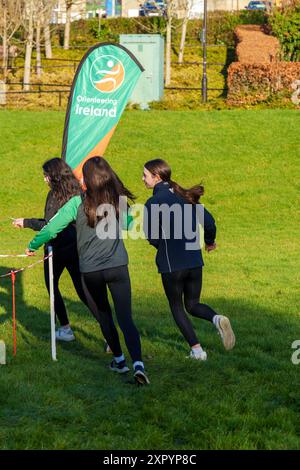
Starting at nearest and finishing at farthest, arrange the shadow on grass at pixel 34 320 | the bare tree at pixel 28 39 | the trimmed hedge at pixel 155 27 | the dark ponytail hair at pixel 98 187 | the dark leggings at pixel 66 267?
1. the dark ponytail hair at pixel 98 187
2. the dark leggings at pixel 66 267
3. the shadow on grass at pixel 34 320
4. the bare tree at pixel 28 39
5. the trimmed hedge at pixel 155 27

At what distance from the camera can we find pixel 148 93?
3369cm

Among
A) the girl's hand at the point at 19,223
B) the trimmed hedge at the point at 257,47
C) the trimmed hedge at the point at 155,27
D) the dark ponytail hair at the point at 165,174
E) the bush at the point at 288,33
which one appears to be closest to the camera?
the dark ponytail hair at the point at 165,174

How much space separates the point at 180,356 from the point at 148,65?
86.8 feet

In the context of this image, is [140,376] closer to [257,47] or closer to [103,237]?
[103,237]

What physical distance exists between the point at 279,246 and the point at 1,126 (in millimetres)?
14362

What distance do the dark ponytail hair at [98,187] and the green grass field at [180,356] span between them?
1.57 meters

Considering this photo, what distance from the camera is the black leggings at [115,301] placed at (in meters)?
7.57

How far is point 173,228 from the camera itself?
805 cm

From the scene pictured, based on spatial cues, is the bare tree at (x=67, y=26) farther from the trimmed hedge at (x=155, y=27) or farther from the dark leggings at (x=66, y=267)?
the dark leggings at (x=66, y=267)

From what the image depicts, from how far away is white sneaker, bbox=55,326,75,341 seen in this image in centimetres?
949

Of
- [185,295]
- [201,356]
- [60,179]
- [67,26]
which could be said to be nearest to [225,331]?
[201,356]

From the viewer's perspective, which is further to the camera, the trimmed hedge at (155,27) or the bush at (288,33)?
the trimmed hedge at (155,27)

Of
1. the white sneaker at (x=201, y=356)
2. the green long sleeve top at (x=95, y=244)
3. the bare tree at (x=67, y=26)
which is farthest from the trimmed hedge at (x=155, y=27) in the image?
the green long sleeve top at (x=95, y=244)

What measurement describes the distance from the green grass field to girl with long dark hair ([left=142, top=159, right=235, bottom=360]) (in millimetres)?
471
